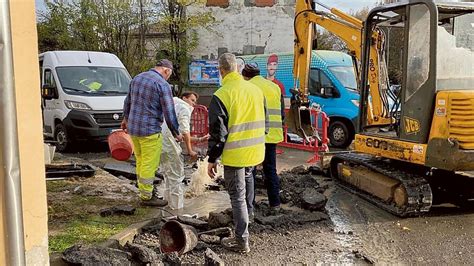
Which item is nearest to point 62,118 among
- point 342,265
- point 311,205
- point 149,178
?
point 149,178

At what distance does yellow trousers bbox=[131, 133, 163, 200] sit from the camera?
6.34 m

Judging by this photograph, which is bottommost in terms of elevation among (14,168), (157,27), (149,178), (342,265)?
(342,265)

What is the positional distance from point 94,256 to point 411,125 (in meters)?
4.61

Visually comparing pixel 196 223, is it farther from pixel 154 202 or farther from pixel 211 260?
pixel 211 260

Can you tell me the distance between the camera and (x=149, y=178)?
6.45 meters

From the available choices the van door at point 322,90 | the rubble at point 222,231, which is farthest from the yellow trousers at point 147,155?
the van door at point 322,90

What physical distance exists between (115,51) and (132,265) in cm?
1999

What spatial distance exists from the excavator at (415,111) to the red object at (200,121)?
4.53 meters

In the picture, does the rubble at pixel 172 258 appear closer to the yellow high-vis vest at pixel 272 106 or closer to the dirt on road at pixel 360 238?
the dirt on road at pixel 360 238

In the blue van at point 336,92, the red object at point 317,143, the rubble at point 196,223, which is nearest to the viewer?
the rubble at point 196,223

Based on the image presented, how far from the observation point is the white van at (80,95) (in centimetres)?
1191

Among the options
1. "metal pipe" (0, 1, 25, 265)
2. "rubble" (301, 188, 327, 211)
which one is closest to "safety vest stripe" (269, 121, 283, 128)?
"rubble" (301, 188, 327, 211)

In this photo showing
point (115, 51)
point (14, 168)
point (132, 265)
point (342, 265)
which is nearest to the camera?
point (14, 168)

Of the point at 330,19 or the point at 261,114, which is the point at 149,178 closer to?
the point at 261,114
